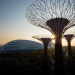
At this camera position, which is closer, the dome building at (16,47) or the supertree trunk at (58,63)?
the supertree trunk at (58,63)

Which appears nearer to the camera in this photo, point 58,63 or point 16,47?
point 58,63

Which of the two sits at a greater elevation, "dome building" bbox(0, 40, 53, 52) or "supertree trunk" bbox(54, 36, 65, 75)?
"dome building" bbox(0, 40, 53, 52)

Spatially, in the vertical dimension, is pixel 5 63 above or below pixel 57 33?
below

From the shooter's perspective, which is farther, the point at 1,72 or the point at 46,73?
the point at 46,73

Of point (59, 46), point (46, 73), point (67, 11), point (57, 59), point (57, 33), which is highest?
point (67, 11)

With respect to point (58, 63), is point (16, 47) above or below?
above

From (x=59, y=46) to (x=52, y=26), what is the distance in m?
2.07

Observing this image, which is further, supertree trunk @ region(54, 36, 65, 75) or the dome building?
the dome building

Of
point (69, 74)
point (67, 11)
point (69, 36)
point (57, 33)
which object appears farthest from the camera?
point (69, 36)

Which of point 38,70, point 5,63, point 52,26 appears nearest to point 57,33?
point 52,26

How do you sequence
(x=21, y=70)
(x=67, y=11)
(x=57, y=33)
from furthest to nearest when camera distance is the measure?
(x=21, y=70) < (x=57, y=33) < (x=67, y=11)

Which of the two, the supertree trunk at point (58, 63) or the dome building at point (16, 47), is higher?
the dome building at point (16, 47)

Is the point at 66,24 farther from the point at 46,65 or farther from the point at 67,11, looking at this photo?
the point at 46,65

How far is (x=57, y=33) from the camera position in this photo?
15.2 meters
